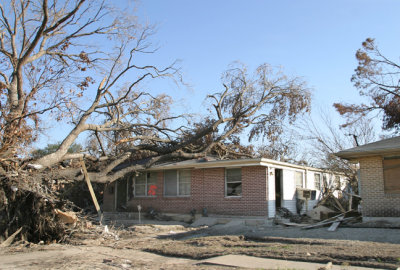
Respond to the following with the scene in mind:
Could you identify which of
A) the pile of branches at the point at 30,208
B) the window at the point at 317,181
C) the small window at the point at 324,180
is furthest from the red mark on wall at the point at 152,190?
the small window at the point at 324,180

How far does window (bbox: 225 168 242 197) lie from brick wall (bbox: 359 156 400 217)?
5651 millimetres

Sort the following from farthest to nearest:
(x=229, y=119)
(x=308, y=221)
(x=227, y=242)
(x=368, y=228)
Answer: (x=229, y=119) < (x=308, y=221) < (x=368, y=228) < (x=227, y=242)

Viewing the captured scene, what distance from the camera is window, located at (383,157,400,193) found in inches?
548

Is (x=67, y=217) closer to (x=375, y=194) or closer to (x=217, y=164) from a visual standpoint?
(x=217, y=164)

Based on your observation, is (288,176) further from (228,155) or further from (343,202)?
(228,155)

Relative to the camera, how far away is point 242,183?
1772 centimetres

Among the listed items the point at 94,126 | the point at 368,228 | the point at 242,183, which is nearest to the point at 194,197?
the point at 242,183

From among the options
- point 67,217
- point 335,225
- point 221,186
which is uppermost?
point 221,186

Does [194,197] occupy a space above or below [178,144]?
below

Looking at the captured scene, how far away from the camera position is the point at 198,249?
10016 mm

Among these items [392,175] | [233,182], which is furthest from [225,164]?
[392,175]

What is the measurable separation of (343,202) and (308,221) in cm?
292

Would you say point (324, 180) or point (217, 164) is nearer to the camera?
point (217, 164)

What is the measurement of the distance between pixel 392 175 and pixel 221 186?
7.81 meters
